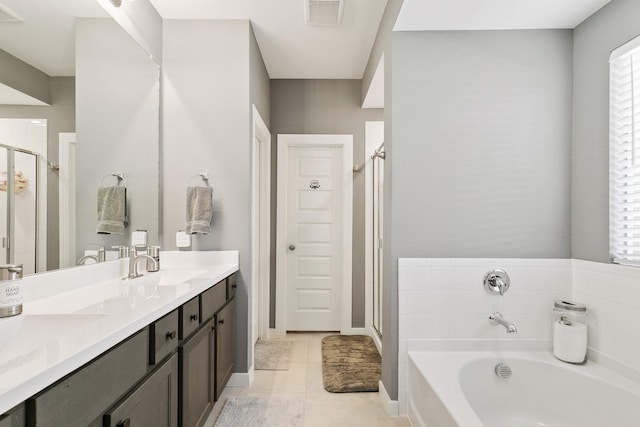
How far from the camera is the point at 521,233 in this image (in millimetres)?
2086

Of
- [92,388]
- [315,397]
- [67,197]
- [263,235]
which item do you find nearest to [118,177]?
[67,197]

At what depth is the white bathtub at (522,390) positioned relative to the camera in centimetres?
162

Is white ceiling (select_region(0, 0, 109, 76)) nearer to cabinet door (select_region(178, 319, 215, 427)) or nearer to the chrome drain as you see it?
cabinet door (select_region(178, 319, 215, 427))

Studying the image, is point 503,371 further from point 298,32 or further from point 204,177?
point 298,32

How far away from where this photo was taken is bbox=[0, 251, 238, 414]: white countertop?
0.76 metres

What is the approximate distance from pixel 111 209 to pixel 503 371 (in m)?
2.38

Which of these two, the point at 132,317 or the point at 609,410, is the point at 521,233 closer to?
the point at 609,410

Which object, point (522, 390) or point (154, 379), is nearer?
point (154, 379)

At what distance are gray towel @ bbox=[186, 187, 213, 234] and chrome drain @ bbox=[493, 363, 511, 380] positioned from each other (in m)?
1.98

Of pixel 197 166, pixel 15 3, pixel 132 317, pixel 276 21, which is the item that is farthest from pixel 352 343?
pixel 15 3

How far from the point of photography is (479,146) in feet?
6.84

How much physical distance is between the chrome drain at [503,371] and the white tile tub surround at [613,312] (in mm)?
456

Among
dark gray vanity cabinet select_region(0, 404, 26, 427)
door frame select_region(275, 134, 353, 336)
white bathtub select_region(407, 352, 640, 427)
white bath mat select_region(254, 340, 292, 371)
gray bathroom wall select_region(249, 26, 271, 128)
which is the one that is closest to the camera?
A: dark gray vanity cabinet select_region(0, 404, 26, 427)

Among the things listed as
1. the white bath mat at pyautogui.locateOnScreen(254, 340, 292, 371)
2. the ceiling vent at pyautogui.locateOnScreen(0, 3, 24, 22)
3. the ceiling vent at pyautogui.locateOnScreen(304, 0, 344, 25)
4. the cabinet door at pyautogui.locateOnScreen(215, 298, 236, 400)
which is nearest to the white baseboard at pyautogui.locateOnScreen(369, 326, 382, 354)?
Result: the white bath mat at pyautogui.locateOnScreen(254, 340, 292, 371)
